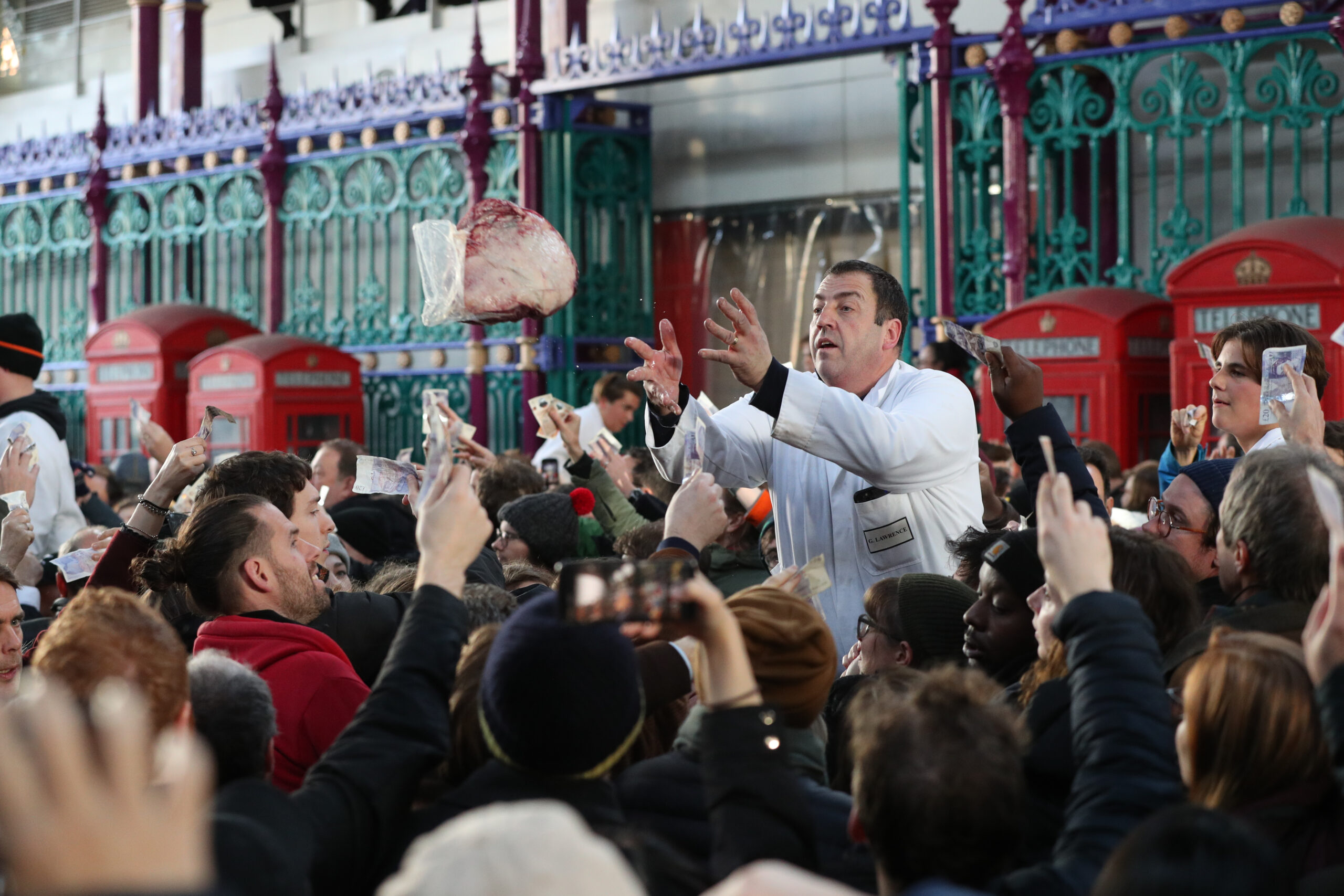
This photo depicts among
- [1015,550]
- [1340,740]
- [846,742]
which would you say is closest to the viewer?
[1340,740]

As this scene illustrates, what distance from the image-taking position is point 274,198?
1246 centimetres

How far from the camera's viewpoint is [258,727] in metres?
2.31

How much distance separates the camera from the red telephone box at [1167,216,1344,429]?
23.9ft

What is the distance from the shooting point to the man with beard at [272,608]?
2.88m

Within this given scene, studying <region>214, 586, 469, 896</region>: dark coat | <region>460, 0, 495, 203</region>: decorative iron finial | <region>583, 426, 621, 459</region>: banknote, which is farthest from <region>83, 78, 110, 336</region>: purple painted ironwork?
<region>214, 586, 469, 896</region>: dark coat

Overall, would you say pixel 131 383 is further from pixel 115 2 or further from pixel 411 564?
pixel 411 564

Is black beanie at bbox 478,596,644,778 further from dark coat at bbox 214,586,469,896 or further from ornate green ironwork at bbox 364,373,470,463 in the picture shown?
ornate green ironwork at bbox 364,373,470,463

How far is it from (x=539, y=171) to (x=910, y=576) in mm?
8073

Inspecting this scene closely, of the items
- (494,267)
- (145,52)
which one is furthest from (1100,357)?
(145,52)

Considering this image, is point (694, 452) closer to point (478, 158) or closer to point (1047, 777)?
point (1047, 777)

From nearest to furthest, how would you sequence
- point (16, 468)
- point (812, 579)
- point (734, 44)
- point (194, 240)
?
point (812, 579), point (16, 468), point (734, 44), point (194, 240)

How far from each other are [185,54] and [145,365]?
349cm

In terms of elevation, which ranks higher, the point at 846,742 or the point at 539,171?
the point at 539,171

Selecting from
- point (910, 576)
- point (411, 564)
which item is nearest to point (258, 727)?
point (910, 576)
